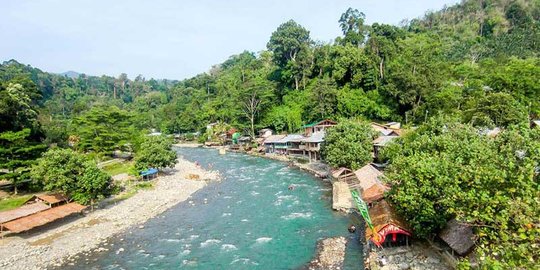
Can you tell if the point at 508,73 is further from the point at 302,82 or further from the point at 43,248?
the point at 43,248

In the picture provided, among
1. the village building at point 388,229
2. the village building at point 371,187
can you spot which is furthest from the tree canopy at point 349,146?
the village building at point 388,229

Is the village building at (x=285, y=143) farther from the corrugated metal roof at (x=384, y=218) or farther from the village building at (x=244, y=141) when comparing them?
the corrugated metal roof at (x=384, y=218)

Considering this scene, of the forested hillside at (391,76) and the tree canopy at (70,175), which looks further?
the forested hillside at (391,76)

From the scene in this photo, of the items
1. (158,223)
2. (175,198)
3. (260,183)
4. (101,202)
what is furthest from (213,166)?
(158,223)

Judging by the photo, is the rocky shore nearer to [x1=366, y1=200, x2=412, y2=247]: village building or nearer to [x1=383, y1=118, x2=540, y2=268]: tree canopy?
[x1=366, y1=200, x2=412, y2=247]: village building

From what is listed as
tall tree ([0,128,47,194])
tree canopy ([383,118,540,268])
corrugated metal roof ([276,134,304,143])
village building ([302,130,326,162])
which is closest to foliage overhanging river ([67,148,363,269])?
tree canopy ([383,118,540,268])

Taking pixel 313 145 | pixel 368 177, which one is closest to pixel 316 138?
pixel 313 145

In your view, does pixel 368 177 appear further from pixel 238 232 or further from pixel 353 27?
pixel 353 27
